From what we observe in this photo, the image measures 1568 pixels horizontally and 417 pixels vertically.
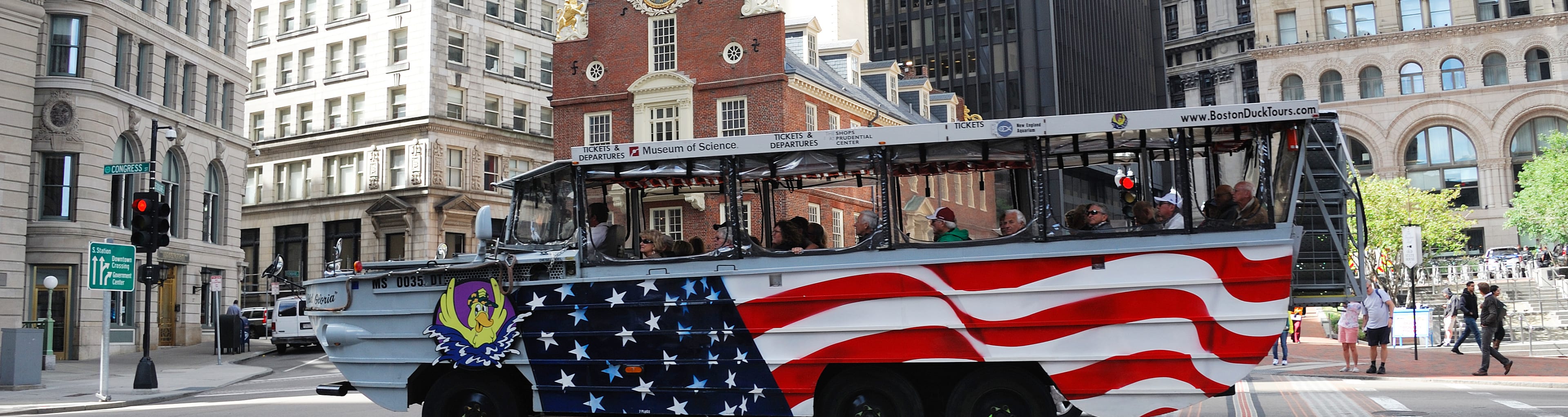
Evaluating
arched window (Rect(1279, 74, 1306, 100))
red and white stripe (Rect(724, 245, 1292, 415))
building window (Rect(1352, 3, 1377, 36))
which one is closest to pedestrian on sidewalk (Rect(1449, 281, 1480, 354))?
red and white stripe (Rect(724, 245, 1292, 415))

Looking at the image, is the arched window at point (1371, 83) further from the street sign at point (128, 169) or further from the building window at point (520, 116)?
the street sign at point (128, 169)

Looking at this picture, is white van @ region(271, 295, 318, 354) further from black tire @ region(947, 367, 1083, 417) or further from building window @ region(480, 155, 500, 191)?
black tire @ region(947, 367, 1083, 417)

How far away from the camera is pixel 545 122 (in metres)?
51.5

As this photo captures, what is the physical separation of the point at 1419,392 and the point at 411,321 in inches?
488

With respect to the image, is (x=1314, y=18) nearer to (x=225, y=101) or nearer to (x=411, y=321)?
(x=225, y=101)

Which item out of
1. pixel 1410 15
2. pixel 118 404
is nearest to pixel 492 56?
pixel 118 404

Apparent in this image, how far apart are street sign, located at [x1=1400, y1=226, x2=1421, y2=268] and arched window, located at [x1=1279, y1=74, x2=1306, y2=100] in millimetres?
46164

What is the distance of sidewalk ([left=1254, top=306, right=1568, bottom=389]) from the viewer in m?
16.3

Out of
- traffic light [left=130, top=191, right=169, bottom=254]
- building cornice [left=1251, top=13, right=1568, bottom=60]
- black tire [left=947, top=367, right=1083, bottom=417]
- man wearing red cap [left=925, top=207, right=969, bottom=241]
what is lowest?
black tire [left=947, top=367, right=1083, bottom=417]

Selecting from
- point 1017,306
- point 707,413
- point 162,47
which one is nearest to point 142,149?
point 162,47

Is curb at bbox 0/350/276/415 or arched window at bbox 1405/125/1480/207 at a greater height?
arched window at bbox 1405/125/1480/207

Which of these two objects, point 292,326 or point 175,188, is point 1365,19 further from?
point 175,188

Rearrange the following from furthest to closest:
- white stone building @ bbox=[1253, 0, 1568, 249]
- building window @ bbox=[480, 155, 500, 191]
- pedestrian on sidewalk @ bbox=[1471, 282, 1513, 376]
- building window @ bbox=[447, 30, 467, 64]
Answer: white stone building @ bbox=[1253, 0, 1568, 249]
building window @ bbox=[480, 155, 500, 191]
building window @ bbox=[447, 30, 467, 64]
pedestrian on sidewalk @ bbox=[1471, 282, 1513, 376]

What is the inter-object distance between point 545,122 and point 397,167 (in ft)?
23.4
